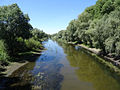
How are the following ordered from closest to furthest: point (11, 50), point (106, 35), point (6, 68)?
point (6, 68)
point (106, 35)
point (11, 50)

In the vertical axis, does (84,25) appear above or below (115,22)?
above

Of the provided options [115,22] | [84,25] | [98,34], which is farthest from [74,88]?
[84,25]

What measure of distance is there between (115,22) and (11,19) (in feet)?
51.0

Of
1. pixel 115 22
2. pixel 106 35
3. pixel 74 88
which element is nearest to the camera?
pixel 74 88

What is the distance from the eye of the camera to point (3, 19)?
1591 centimetres

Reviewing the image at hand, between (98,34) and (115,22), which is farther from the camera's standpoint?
(98,34)

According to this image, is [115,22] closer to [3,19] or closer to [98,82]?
[98,82]

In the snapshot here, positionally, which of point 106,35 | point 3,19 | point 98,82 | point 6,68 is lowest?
point 98,82

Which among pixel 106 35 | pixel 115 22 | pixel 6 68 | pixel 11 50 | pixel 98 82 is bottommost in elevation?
pixel 98 82

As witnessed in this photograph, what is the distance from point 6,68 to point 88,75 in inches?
389

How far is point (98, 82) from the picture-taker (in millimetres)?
10289

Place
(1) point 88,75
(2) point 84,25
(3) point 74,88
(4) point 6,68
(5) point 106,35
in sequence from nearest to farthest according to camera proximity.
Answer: (3) point 74,88, (1) point 88,75, (4) point 6,68, (5) point 106,35, (2) point 84,25

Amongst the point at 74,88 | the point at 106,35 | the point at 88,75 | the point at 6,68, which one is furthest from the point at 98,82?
the point at 6,68

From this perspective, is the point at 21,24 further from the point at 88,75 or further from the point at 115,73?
the point at 115,73
